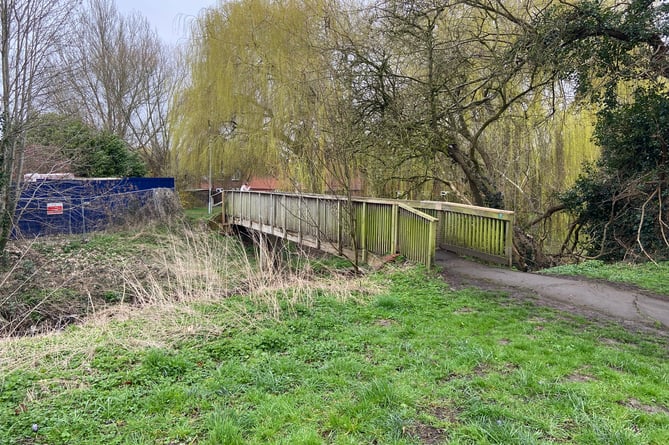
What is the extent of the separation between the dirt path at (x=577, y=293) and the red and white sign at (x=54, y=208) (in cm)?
1209

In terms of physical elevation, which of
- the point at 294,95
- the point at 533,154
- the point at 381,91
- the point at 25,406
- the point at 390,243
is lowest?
the point at 25,406

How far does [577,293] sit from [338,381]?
475 centimetres

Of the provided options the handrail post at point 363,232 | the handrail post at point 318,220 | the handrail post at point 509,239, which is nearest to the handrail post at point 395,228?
the handrail post at point 363,232

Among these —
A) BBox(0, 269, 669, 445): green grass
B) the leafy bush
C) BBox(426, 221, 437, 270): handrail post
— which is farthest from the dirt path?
the leafy bush

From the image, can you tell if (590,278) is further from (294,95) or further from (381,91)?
(294,95)

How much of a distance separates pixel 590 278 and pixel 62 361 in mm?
7925

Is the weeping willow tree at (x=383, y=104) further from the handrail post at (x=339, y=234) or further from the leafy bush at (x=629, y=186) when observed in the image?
the leafy bush at (x=629, y=186)

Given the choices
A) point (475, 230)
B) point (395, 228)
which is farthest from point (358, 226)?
point (475, 230)

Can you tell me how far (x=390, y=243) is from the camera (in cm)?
927

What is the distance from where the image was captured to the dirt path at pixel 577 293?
5303 millimetres

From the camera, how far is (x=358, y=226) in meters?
9.95

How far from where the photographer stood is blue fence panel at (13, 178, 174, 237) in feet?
41.7

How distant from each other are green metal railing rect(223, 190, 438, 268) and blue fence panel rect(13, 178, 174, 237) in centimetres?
599

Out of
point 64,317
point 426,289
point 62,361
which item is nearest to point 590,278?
point 426,289
